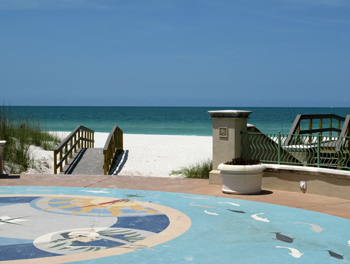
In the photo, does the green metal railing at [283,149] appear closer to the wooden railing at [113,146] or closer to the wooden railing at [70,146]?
the wooden railing at [113,146]

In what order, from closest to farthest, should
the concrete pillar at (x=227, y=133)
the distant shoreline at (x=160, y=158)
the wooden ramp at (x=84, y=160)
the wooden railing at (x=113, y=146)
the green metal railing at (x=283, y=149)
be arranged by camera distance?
the green metal railing at (x=283, y=149) < the concrete pillar at (x=227, y=133) < the wooden ramp at (x=84, y=160) < the wooden railing at (x=113, y=146) < the distant shoreline at (x=160, y=158)

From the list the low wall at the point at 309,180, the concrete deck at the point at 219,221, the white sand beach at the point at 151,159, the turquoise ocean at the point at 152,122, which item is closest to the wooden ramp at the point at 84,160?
the white sand beach at the point at 151,159

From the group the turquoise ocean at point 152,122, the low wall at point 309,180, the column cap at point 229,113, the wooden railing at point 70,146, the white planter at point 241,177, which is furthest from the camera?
the turquoise ocean at point 152,122

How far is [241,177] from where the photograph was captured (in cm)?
1063

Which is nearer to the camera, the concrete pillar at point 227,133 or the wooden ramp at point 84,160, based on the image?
the concrete pillar at point 227,133

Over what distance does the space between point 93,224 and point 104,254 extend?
170 cm

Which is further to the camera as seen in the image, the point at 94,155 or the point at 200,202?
the point at 94,155

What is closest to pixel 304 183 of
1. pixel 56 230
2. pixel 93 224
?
pixel 93 224

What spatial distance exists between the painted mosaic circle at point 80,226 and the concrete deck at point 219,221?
0.27 ft

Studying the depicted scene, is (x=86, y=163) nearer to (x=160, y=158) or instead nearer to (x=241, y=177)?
(x=160, y=158)

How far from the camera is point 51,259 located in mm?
5723

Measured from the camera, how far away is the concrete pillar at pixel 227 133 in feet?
37.5

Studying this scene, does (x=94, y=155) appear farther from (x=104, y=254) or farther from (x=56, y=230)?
(x=104, y=254)

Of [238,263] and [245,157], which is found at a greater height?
[245,157]
